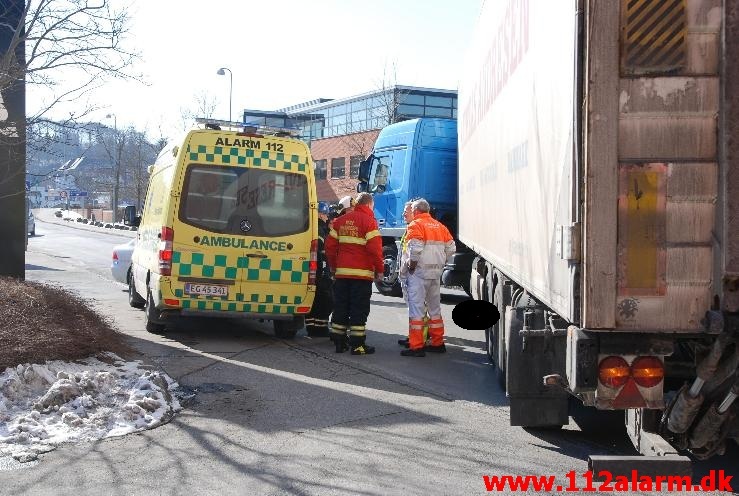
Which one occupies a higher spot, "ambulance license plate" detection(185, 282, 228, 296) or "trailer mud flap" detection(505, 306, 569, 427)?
"ambulance license plate" detection(185, 282, 228, 296)

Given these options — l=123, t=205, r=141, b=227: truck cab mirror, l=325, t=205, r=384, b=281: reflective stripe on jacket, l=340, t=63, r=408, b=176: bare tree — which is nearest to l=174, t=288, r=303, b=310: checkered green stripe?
l=325, t=205, r=384, b=281: reflective stripe on jacket

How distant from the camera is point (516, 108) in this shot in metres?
6.31

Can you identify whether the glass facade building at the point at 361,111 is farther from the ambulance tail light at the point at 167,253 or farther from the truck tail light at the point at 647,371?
the truck tail light at the point at 647,371

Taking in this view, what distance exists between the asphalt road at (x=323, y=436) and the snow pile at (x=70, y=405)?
19 centimetres

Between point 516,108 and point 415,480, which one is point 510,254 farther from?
point 415,480

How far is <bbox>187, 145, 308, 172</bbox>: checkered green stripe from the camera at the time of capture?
10.0 metres

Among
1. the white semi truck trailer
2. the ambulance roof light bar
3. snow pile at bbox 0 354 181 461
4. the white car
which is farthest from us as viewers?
the white car

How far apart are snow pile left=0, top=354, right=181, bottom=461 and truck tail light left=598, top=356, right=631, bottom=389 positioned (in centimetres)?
353

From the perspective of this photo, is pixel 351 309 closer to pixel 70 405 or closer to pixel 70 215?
pixel 70 405

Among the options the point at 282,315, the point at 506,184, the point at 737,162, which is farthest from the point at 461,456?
the point at 282,315

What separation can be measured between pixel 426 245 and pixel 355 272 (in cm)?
86

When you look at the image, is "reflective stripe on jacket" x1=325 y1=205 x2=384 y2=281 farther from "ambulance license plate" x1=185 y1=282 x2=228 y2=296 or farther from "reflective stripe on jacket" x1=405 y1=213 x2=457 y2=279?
"ambulance license plate" x1=185 y1=282 x2=228 y2=296

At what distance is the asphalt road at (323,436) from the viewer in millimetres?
5152

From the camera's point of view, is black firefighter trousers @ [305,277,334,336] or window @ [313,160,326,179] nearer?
black firefighter trousers @ [305,277,334,336]
